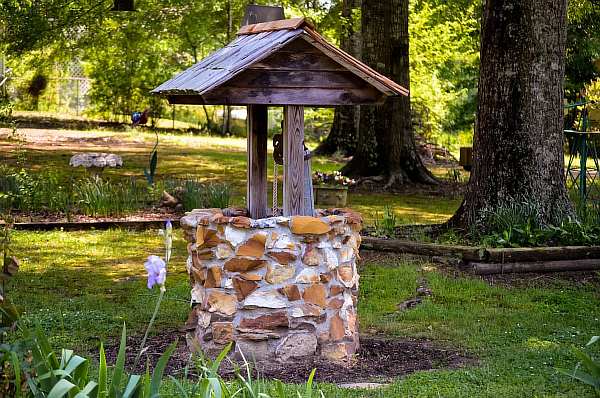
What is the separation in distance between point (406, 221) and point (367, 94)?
6.73 meters

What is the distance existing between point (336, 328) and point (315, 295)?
281 millimetres

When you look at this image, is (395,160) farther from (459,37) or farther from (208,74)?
(208,74)

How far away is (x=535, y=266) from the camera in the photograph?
945 cm

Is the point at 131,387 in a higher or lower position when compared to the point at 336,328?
higher

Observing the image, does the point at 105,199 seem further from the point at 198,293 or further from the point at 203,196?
the point at 198,293

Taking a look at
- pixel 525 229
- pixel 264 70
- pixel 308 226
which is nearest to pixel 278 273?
pixel 308 226

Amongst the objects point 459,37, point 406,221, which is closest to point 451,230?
point 406,221

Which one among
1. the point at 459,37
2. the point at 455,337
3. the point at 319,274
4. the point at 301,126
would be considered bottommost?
the point at 455,337

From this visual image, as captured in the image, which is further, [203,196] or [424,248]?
[203,196]

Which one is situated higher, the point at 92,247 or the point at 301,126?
the point at 301,126

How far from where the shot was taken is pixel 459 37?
81.6 ft

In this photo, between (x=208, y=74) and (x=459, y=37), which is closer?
(x=208, y=74)

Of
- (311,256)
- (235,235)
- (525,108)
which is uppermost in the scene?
(525,108)

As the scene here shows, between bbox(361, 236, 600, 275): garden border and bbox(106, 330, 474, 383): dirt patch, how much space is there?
2662mm
